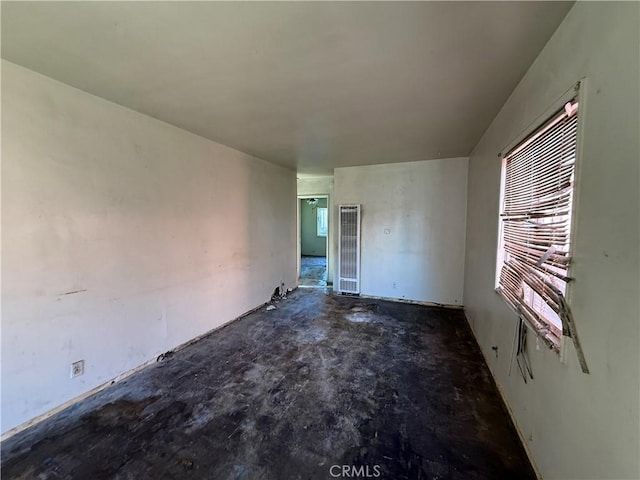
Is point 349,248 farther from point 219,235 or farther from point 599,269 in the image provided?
point 599,269

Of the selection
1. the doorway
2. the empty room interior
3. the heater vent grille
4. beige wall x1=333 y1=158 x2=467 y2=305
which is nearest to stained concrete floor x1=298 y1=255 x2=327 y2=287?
the heater vent grille

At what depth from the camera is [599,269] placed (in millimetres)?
1038

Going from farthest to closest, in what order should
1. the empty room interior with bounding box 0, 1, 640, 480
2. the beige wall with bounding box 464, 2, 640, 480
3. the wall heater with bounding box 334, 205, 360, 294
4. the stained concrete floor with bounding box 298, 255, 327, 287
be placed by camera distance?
the stained concrete floor with bounding box 298, 255, 327, 287 → the wall heater with bounding box 334, 205, 360, 294 → the empty room interior with bounding box 0, 1, 640, 480 → the beige wall with bounding box 464, 2, 640, 480

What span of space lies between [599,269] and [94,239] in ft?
10.2

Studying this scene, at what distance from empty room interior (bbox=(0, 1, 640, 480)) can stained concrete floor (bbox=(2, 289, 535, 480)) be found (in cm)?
2

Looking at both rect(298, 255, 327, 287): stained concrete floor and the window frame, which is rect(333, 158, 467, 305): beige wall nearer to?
rect(298, 255, 327, 287): stained concrete floor

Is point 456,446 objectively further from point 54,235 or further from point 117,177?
point 117,177

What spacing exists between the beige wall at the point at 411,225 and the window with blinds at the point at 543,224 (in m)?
2.29

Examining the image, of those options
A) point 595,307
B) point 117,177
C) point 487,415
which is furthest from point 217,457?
point 117,177

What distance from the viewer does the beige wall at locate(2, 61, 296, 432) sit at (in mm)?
1818

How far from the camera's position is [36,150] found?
1.89m

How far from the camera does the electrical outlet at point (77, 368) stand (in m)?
2.12

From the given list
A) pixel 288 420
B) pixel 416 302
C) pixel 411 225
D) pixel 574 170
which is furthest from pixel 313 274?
pixel 574 170

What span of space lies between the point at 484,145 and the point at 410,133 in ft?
2.81
